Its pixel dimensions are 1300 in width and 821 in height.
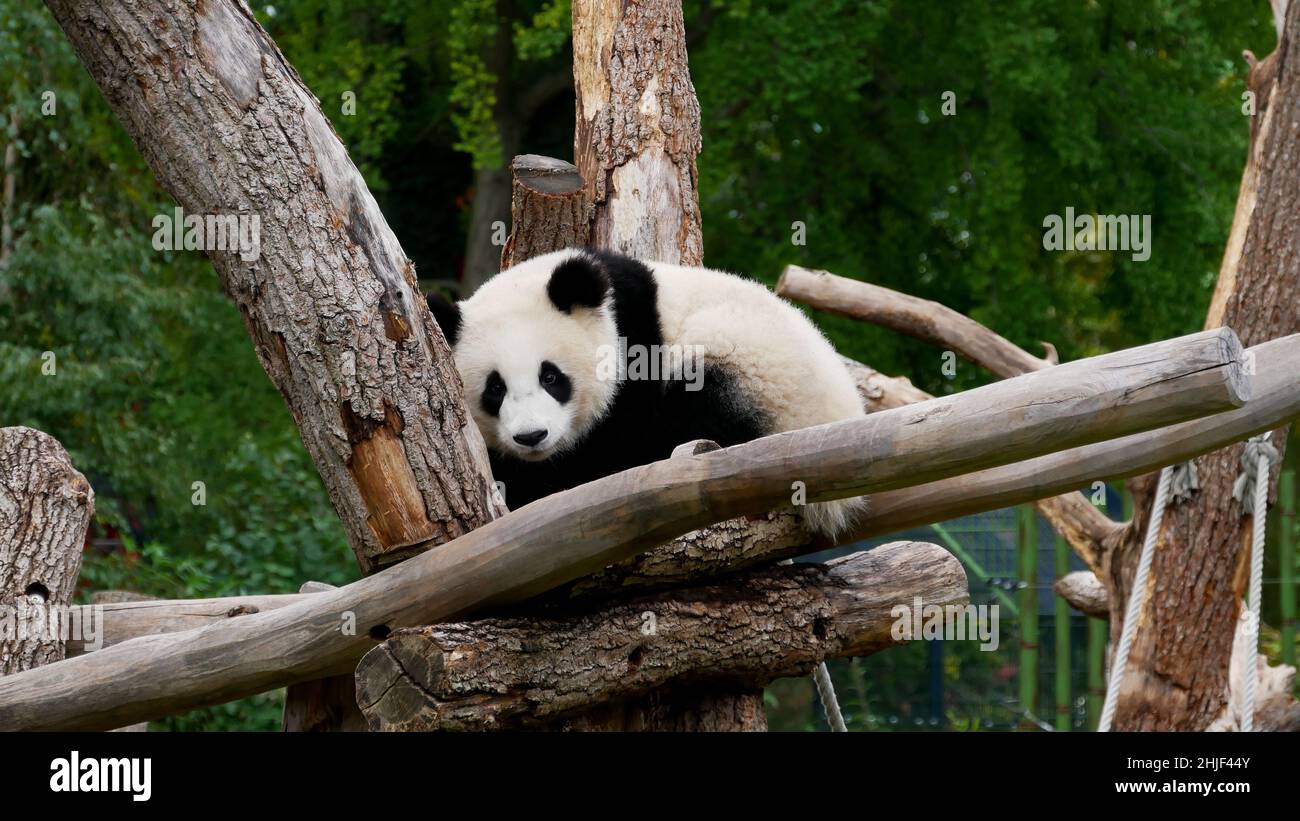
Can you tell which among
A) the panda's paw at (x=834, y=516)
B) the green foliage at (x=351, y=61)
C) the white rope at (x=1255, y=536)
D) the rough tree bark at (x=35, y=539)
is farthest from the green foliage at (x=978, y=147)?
the rough tree bark at (x=35, y=539)

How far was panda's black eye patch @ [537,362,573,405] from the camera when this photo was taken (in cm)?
417

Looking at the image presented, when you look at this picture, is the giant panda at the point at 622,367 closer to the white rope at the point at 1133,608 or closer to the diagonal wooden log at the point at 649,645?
the diagonal wooden log at the point at 649,645

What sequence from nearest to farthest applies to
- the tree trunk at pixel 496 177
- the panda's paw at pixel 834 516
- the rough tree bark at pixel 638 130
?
the panda's paw at pixel 834 516 < the rough tree bark at pixel 638 130 < the tree trunk at pixel 496 177

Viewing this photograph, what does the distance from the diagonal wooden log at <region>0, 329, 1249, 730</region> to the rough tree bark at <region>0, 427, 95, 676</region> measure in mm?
473

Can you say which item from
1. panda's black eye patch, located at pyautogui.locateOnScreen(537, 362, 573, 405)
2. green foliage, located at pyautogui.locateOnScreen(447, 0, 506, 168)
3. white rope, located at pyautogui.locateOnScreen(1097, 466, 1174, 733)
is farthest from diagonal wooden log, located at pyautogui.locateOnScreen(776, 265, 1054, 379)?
green foliage, located at pyautogui.locateOnScreen(447, 0, 506, 168)

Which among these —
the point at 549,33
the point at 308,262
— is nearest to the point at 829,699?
the point at 308,262

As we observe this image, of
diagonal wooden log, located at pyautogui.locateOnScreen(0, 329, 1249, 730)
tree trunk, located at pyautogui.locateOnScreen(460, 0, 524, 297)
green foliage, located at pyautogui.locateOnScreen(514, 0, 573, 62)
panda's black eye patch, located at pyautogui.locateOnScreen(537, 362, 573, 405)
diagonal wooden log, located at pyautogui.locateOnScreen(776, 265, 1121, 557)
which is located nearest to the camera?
diagonal wooden log, located at pyautogui.locateOnScreen(0, 329, 1249, 730)

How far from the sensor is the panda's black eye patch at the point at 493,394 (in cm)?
419

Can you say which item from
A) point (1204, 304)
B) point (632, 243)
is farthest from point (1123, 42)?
point (632, 243)

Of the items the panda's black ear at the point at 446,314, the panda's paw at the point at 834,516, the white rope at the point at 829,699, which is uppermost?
the panda's black ear at the point at 446,314

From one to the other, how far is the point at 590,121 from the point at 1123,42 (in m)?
8.06

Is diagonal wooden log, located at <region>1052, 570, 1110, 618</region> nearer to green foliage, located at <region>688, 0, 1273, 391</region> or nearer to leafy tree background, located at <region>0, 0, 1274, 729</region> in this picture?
leafy tree background, located at <region>0, 0, 1274, 729</region>

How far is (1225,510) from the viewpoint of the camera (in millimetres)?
5230
